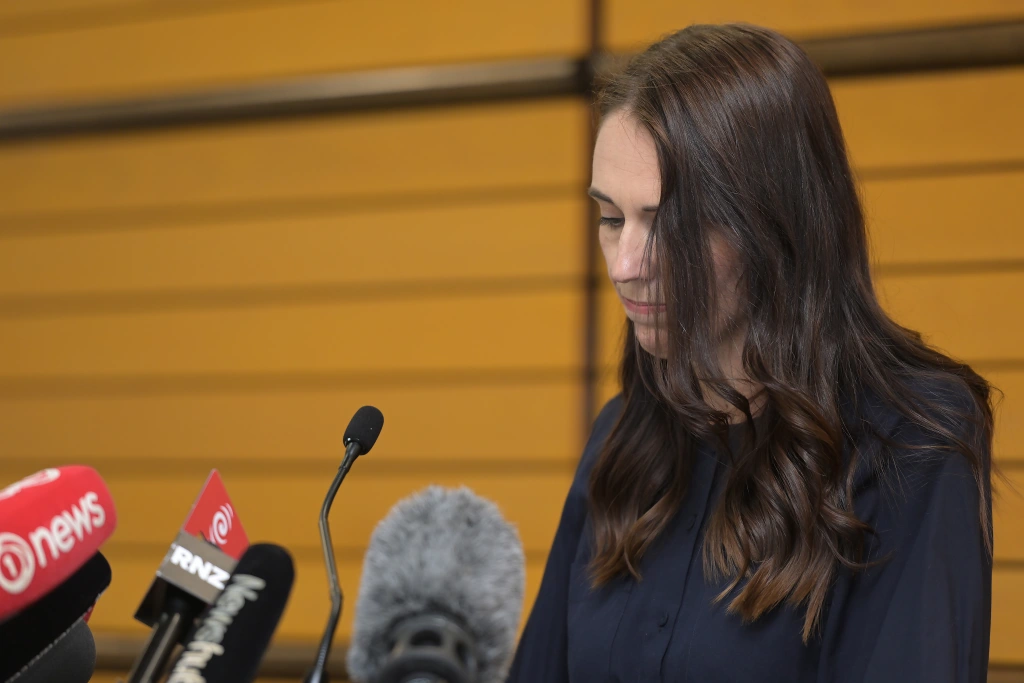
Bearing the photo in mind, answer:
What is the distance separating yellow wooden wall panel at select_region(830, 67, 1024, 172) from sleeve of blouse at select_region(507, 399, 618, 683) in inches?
49.2

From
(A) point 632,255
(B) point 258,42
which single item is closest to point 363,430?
(A) point 632,255

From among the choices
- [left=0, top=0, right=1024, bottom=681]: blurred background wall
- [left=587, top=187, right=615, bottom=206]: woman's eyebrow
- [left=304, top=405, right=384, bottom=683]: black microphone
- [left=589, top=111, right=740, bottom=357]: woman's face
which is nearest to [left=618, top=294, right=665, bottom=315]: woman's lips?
[left=589, top=111, right=740, bottom=357]: woman's face

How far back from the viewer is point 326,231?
2.75m

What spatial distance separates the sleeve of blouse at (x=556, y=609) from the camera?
1.44 meters

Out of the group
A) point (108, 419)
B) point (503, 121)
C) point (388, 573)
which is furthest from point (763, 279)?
point (108, 419)

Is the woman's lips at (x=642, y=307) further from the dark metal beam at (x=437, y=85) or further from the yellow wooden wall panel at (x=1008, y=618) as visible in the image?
the yellow wooden wall panel at (x=1008, y=618)

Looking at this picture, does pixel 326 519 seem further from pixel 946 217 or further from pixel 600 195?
pixel 946 217

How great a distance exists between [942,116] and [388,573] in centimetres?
210

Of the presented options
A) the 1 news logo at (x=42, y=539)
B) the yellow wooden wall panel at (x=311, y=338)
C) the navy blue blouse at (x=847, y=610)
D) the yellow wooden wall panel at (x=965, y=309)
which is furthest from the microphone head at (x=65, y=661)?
the yellow wooden wall panel at (x=965, y=309)

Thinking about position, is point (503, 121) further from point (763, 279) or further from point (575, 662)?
point (575, 662)

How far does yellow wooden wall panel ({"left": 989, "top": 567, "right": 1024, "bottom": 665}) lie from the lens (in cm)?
221

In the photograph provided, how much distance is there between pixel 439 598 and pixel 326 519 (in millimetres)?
167

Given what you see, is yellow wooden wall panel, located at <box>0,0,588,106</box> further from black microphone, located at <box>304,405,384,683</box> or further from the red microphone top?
the red microphone top

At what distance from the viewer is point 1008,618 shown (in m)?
2.22
